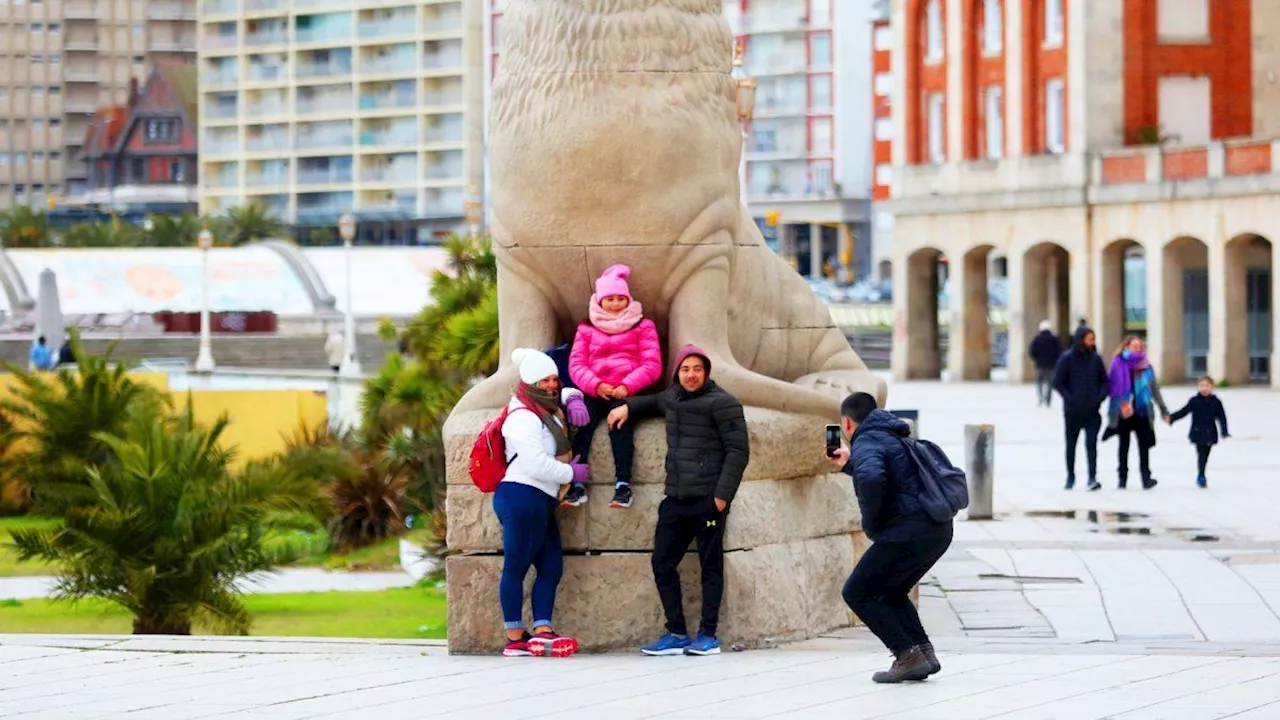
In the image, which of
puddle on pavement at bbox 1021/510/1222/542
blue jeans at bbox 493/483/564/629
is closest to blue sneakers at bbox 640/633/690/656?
blue jeans at bbox 493/483/564/629

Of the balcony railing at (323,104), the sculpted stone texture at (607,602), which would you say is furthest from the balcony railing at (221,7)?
the sculpted stone texture at (607,602)

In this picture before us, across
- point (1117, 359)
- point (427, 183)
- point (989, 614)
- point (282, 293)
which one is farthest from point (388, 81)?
point (989, 614)

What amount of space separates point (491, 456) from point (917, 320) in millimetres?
44720

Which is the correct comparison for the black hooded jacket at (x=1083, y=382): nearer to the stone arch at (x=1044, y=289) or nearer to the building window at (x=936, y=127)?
the stone arch at (x=1044, y=289)

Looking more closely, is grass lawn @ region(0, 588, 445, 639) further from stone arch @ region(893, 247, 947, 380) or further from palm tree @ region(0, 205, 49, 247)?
palm tree @ region(0, 205, 49, 247)

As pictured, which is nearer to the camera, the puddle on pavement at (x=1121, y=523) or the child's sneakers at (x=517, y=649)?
the child's sneakers at (x=517, y=649)

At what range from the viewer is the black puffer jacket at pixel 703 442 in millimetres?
Result: 11062

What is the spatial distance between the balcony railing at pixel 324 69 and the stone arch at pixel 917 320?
72.6 metres

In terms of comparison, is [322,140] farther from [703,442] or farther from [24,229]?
[703,442]

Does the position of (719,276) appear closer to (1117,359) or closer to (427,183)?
(1117,359)

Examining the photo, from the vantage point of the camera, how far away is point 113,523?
57.3ft

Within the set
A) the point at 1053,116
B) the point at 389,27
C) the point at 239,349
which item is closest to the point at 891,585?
the point at 1053,116

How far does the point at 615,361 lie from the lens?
1152 cm

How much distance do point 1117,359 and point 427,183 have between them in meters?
102
